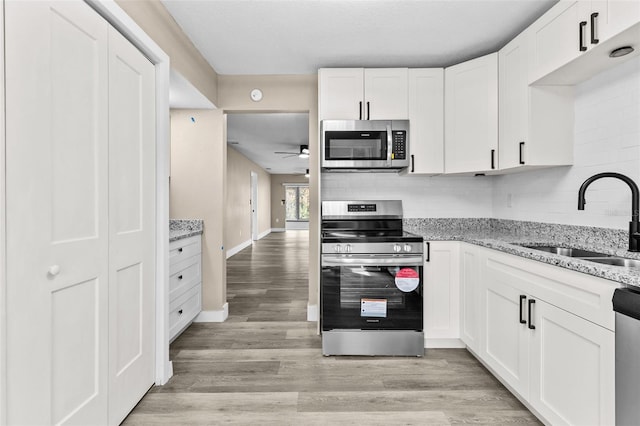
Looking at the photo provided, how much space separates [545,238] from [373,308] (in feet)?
4.41

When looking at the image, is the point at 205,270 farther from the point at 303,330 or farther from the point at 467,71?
the point at 467,71

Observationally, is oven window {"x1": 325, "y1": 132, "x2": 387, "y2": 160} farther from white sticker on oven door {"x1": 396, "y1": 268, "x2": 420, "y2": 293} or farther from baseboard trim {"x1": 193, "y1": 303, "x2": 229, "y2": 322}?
baseboard trim {"x1": 193, "y1": 303, "x2": 229, "y2": 322}

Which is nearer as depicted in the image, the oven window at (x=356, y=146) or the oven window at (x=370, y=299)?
the oven window at (x=370, y=299)

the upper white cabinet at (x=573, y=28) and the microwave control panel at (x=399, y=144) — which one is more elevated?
the upper white cabinet at (x=573, y=28)

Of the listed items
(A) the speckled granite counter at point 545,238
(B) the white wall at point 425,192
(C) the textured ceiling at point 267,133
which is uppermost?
(C) the textured ceiling at point 267,133

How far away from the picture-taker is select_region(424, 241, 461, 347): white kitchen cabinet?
271 centimetres

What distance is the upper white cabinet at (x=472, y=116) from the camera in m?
2.68

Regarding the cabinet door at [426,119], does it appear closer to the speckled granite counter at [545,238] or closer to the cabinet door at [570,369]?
the speckled granite counter at [545,238]

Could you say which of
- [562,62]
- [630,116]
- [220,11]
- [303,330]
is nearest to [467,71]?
[562,62]

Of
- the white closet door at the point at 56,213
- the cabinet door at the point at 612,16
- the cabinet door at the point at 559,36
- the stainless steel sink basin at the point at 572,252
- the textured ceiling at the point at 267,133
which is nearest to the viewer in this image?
the white closet door at the point at 56,213

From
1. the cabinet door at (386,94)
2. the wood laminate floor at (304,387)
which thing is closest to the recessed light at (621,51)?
the cabinet door at (386,94)

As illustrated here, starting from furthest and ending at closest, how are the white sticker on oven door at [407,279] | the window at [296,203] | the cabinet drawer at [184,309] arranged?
1. the window at [296,203]
2. the cabinet drawer at [184,309]
3. the white sticker on oven door at [407,279]

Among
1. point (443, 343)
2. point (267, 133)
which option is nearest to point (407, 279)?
point (443, 343)

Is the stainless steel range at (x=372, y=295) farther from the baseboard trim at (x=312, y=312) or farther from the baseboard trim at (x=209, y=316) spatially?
the baseboard trim at (x=209, y=316)
